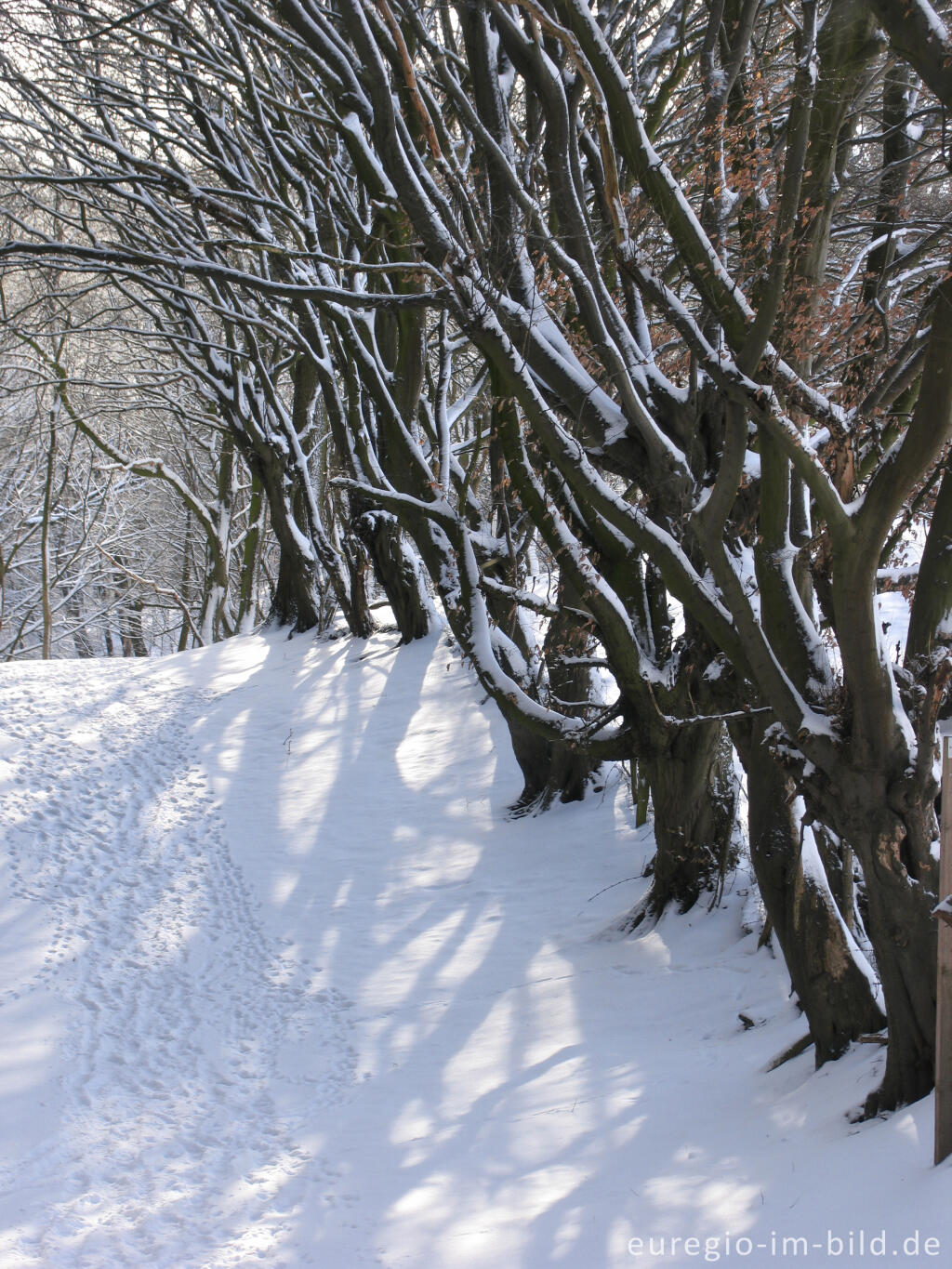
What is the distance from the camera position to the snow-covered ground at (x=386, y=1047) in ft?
10.1

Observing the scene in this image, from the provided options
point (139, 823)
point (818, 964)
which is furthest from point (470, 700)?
point (818, 964)

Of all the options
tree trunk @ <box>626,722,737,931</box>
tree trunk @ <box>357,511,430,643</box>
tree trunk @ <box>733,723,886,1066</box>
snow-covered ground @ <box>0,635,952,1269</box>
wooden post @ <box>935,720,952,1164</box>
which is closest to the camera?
wooden post @ <box>935,720,952,1164</box>

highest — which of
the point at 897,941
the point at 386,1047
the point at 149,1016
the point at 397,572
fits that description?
the point at 397,572

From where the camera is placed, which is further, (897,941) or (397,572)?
(397,572)

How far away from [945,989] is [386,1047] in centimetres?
287

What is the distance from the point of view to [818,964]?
390 cm

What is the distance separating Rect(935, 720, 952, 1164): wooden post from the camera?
2.69 metres

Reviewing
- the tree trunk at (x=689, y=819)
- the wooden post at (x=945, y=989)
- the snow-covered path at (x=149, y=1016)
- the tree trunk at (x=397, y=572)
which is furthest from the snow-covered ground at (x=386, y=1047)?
the tree trunk at (x=397, y=572)

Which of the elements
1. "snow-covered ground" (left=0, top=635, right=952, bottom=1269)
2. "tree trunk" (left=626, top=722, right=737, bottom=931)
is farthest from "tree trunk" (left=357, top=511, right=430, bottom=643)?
"tree trunk" (left=626, top=722, right=737, bottom=931)

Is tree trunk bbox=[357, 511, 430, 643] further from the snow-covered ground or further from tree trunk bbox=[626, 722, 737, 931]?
tree trunk bbox=[626, 722, 737, 931]

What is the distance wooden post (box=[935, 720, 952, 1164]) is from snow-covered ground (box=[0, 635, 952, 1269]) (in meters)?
0.12

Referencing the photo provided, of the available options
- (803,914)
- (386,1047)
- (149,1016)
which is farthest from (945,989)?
(149,1016)

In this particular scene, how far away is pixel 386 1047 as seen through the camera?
15.7 feet

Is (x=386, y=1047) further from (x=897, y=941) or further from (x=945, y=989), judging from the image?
(x=945, y=989)
